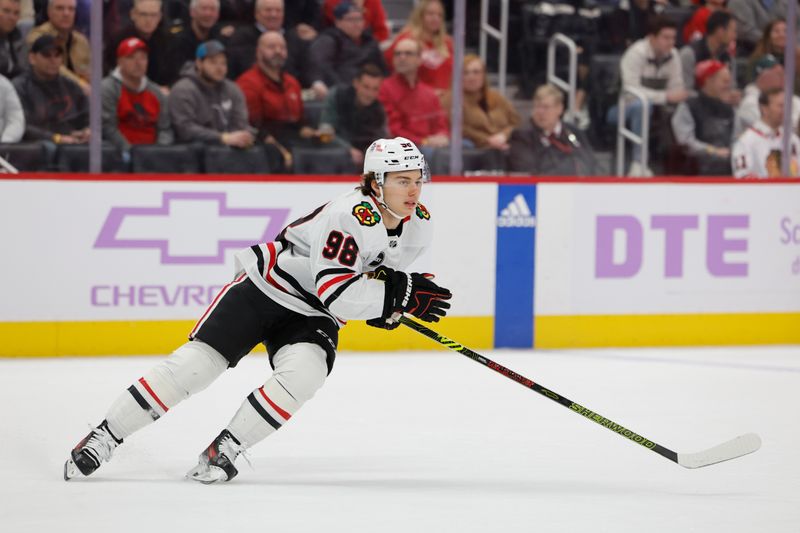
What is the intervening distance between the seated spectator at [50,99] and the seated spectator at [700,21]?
3.36 metres

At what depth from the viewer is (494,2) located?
22.9 feet

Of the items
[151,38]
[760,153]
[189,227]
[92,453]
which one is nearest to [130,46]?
[151,38]

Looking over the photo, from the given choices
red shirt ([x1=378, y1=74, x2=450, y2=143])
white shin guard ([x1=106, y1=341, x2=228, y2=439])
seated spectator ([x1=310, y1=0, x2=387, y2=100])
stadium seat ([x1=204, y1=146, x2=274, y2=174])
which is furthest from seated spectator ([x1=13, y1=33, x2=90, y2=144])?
white shin guard ([x1=106, y1=341, x2=228, y2=439])

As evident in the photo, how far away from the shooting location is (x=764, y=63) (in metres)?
6.95

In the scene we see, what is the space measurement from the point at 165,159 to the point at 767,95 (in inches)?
126

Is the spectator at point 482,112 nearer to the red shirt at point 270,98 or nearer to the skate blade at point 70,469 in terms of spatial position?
the red shirt at point 270,98

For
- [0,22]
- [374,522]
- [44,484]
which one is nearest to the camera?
[374,522]

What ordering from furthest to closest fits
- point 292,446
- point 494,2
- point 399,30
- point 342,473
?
point 494,2 < point 399,30 < point 292,446 < point 342,473

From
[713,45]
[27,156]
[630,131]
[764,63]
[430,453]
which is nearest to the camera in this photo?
[430,453]

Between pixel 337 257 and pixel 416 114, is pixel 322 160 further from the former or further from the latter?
pixel 337 257

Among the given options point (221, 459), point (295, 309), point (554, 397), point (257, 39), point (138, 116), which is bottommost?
point (221, 459)

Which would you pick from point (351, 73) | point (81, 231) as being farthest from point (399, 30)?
point (81, 231)

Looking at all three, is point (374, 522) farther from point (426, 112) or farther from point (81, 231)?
point (426, 112)

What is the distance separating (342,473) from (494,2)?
388cm
